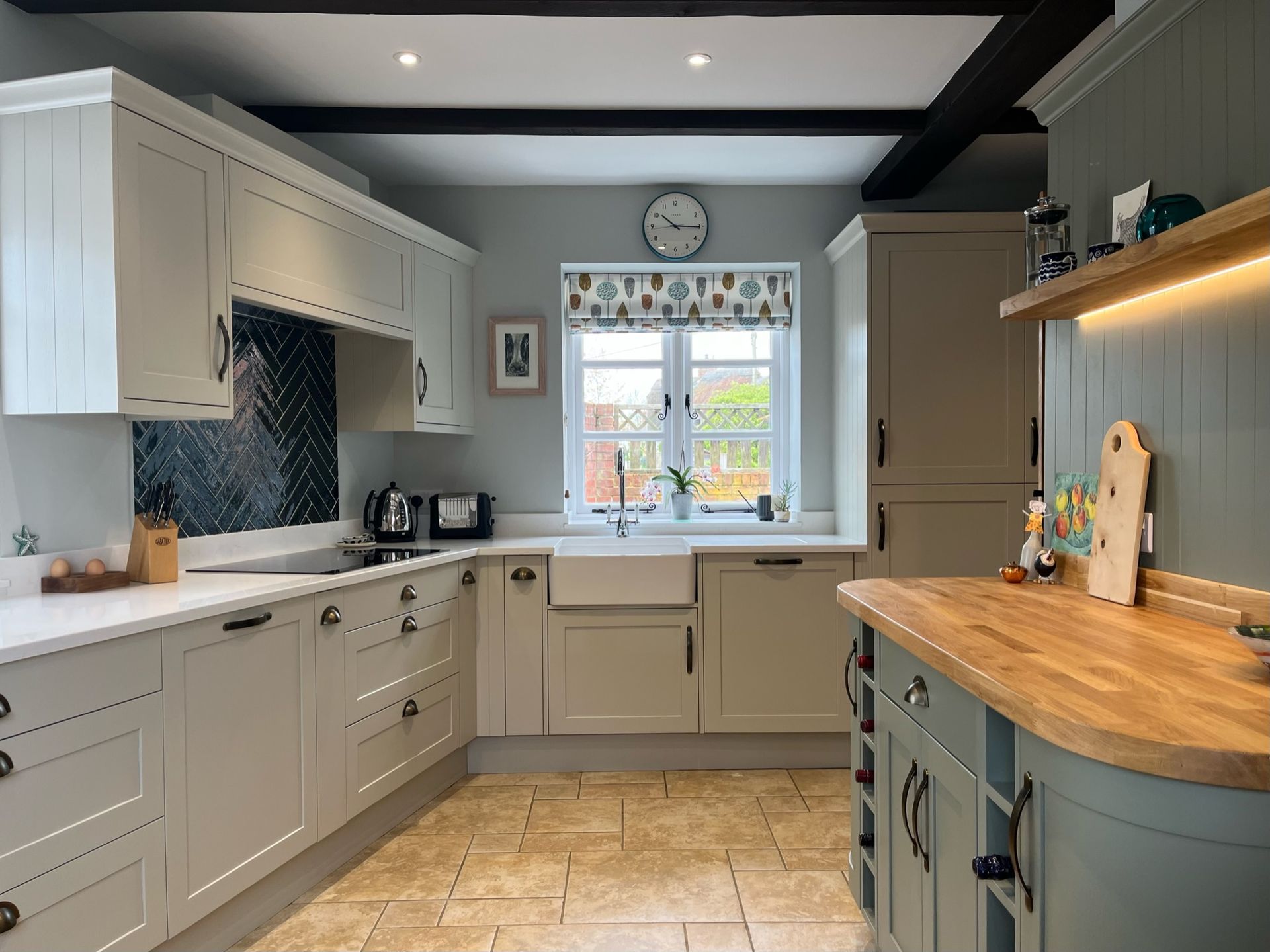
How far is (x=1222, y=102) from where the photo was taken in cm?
158

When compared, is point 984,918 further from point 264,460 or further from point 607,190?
point 607,190

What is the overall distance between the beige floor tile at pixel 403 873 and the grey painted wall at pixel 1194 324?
7.30 feet

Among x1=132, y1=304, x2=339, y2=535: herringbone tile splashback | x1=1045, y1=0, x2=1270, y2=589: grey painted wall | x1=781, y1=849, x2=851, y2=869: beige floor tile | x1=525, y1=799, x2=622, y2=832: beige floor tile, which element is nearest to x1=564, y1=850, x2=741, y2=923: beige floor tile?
x1=781, y1=849, x2=851, y2=869: beige floor tile

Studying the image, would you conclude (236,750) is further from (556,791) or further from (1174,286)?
(1174,286)

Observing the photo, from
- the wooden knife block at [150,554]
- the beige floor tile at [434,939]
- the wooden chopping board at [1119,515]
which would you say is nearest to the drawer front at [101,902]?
the beige floor tile at [434,939]

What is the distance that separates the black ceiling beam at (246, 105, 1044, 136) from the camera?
3.17 metres

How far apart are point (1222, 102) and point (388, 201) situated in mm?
3509

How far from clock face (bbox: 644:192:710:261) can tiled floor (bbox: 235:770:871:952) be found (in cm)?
253

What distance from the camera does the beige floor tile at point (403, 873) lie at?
2.49m

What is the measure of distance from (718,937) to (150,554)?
1.97 meters

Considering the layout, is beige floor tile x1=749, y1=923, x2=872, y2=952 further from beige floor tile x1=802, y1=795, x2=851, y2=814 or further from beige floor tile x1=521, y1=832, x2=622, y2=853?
beige floor tile x1=802, y1=795, x2=851, y2=814

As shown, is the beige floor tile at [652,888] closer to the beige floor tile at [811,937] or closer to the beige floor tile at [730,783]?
the beige floor tile at [811,937]

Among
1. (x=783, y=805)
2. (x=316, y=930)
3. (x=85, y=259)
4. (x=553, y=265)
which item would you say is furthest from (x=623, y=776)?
(x=85, y=259)

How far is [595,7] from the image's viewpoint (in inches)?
91.0
